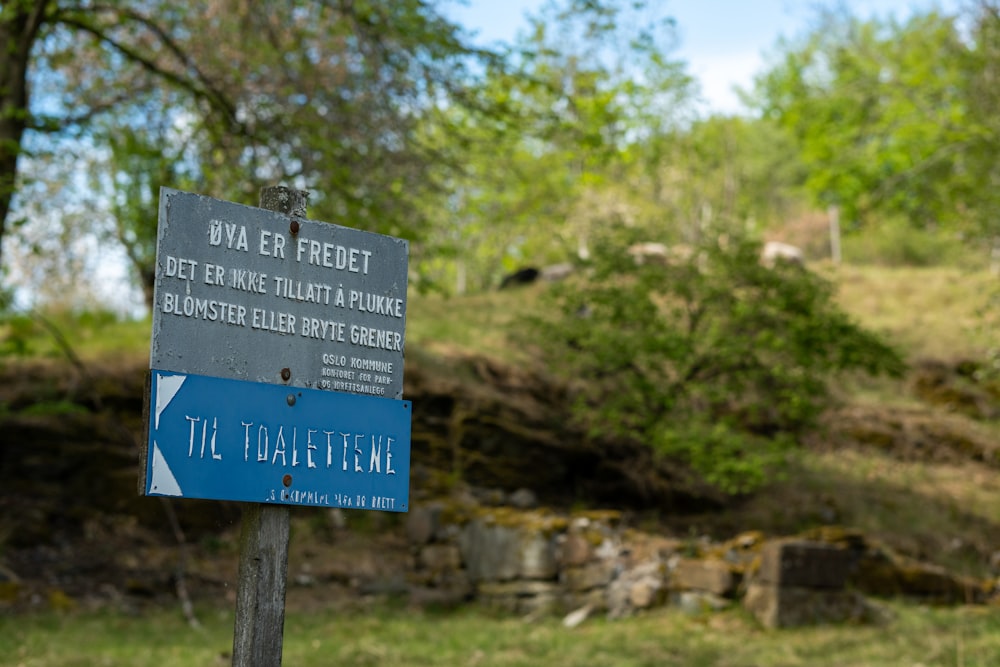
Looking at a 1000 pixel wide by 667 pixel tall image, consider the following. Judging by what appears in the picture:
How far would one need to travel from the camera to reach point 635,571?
457 inches

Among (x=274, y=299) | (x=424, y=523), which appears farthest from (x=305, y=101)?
(x=274, y=299)

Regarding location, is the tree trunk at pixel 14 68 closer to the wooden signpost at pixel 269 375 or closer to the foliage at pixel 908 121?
the wooden signpost at pixel 269 375

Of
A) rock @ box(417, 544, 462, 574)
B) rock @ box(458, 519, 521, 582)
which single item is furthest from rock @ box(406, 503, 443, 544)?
rock @ box(458, 519, 521, 582)

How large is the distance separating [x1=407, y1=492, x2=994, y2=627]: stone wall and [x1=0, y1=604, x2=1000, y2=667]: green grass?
38 cm

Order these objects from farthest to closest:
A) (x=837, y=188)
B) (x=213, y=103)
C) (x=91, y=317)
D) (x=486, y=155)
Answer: (x=837, y=188) < (x=91, y=317) < (x=486, y=155) < (x=213, y=103)

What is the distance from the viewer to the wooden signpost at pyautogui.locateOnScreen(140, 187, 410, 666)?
3.27m

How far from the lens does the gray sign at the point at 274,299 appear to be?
3328 millimetres

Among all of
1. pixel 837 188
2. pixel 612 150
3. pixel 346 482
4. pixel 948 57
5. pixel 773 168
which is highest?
pixel 773 168

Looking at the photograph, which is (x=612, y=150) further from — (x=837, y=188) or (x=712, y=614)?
(x=837, y=188)

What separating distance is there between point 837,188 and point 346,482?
739 inches

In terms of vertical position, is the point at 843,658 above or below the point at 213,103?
below

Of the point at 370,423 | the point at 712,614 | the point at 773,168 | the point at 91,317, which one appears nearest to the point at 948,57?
the point at 712,614

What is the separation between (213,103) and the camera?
37.1 ft

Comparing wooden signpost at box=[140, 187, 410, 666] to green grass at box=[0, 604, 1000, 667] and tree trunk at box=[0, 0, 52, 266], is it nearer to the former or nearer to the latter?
green grass at box=[0, 604, 1000, 667]
